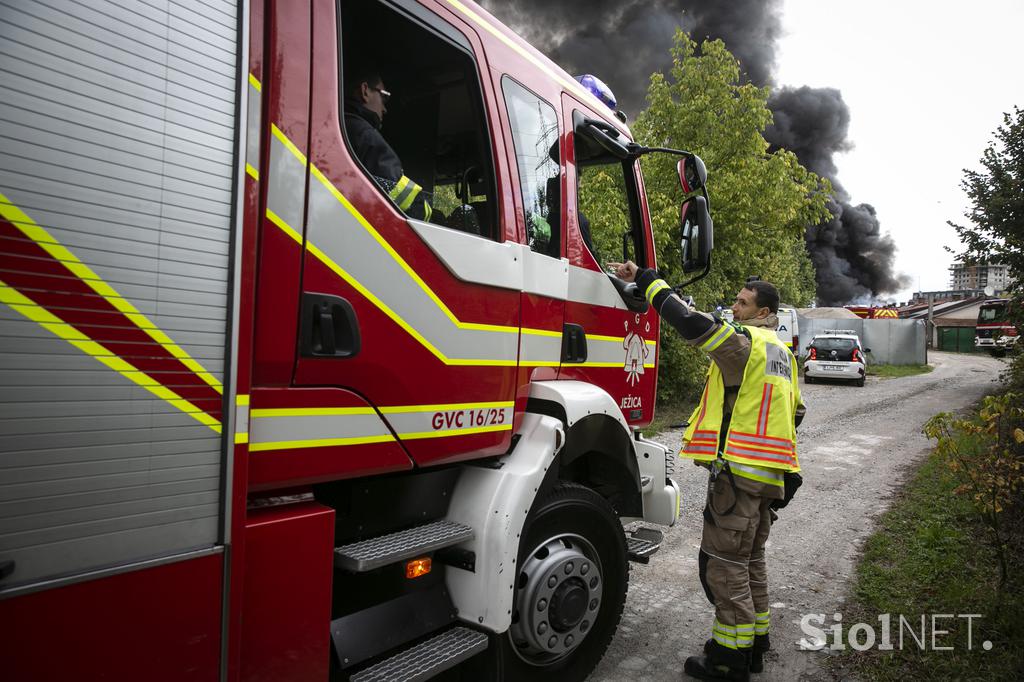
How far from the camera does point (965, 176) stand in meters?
13.0

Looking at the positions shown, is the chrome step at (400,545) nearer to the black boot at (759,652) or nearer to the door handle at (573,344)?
the door handle at (573,344)

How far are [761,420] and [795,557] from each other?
7.79 feet

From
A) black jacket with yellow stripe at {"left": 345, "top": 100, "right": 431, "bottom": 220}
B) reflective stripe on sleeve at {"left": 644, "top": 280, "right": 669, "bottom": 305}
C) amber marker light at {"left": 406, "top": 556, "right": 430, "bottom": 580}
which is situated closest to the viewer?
black jacket with yellow stripe at {"left": 345, "top": 100, "right": 431, "bottom": 220}

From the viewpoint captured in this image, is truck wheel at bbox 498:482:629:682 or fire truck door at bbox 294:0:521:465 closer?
fire truck door at bbox 294:0:521:465

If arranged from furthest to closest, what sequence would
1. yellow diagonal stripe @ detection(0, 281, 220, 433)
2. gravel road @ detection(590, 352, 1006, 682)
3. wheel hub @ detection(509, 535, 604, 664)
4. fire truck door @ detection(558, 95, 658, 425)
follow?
gravel road @ detection(590, 352, 1006, 682), fire truck door @ detection(558, 95, 658, 425), wheel hub @ detection(509, 535, 604, 664), yellow diagonal stripe @ detection(0, 281, 220, 433)

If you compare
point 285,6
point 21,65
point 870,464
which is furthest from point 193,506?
point 870,464

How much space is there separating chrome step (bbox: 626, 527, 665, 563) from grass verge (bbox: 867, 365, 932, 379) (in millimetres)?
21196

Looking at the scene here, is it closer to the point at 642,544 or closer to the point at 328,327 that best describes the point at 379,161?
the point at 328,327

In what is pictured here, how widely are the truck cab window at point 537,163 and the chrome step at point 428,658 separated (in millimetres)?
1491

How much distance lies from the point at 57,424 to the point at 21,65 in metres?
0.66

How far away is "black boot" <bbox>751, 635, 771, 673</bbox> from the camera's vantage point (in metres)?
3.21

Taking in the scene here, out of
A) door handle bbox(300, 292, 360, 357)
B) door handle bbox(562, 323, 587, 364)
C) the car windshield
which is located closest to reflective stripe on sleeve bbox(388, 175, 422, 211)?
door handle bbox(300, 292, 360, 357)

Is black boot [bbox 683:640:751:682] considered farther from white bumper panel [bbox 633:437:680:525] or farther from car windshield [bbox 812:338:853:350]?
car windshield [bbox 812:338:853:350]

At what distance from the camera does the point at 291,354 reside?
1730 mm
